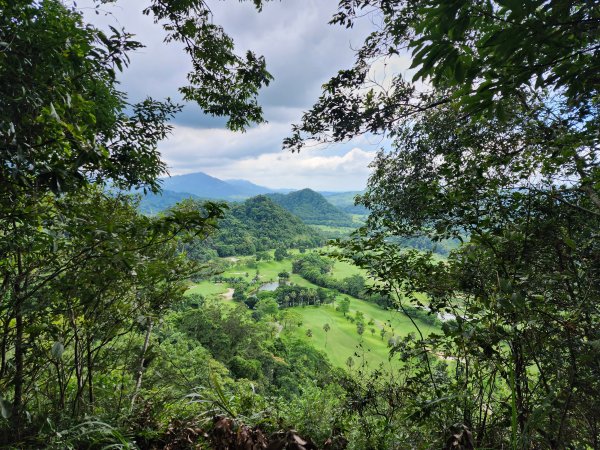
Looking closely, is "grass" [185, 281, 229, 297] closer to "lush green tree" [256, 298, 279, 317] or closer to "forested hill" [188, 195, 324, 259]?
"lush green tree" [256, 298, 279, 317]

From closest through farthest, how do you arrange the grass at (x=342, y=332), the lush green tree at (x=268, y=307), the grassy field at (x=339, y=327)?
the grassy field at (x=339, y=327) → the grass at (x=342, y=332) → the lush green tree at (x=268, y=307)

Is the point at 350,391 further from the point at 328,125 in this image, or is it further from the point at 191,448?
the point at 328,125

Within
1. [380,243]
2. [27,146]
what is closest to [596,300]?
[380,243]

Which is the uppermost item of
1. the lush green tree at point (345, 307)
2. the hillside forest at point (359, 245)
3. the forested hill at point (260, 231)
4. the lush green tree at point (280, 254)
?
the hillside forest at point (359, 245)

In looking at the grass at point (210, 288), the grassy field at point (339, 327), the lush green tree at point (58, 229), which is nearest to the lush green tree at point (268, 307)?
the grassy field at point (339, 327)

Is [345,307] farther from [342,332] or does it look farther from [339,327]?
[342,332]

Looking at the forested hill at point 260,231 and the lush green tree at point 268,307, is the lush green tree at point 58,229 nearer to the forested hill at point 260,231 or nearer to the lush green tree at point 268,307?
the lush green tree at point 268,307
